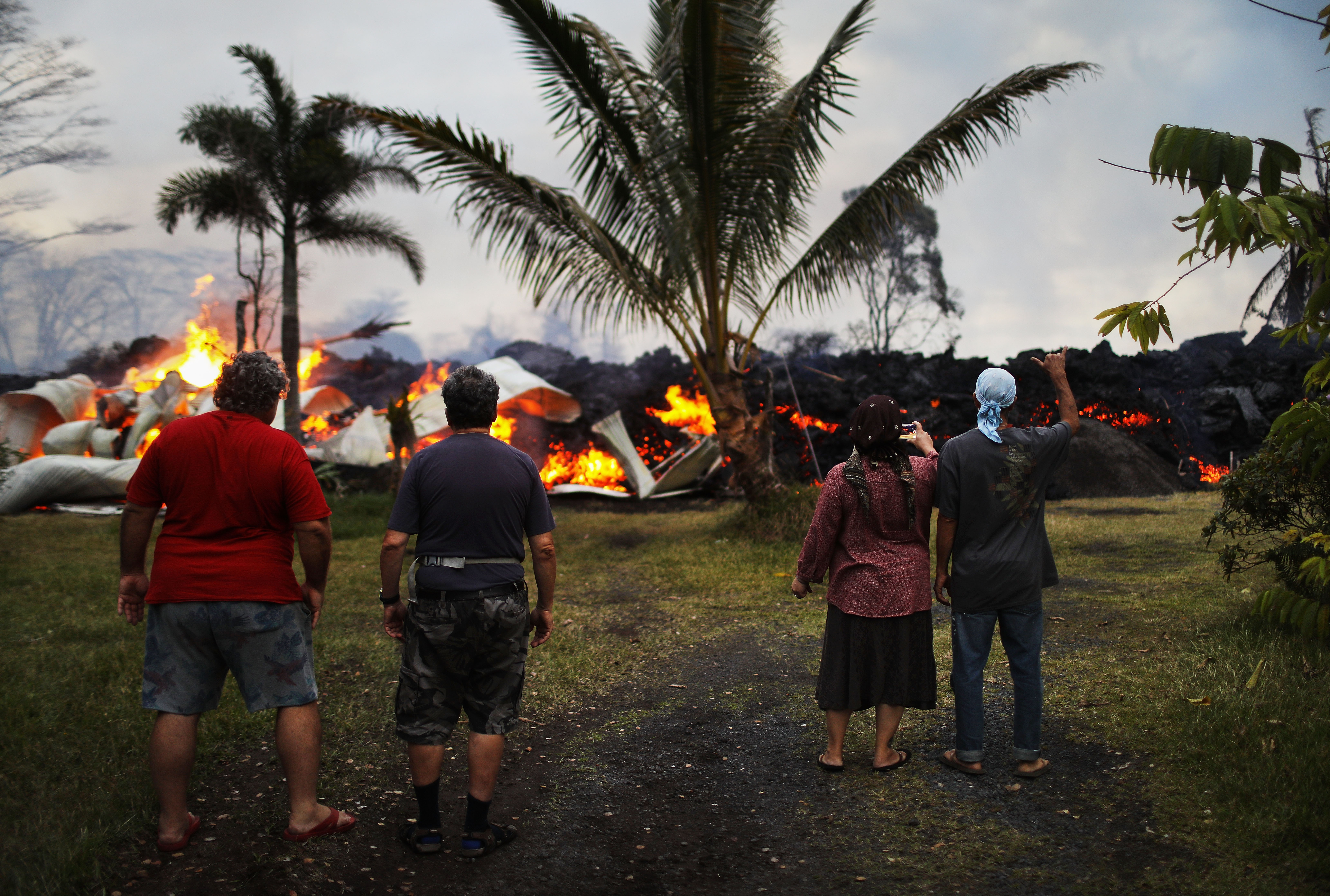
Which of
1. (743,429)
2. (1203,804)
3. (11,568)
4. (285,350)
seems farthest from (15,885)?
(285,350)

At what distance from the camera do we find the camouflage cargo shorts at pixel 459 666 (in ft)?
9.58

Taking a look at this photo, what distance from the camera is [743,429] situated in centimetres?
1060

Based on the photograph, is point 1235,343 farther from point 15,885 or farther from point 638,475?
point 15,885

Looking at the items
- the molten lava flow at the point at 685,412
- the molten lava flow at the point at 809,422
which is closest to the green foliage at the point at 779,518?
the molten lava flow at the point at 685,412

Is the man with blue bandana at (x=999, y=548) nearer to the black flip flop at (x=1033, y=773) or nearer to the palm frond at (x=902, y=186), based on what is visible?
the black flip flop at (x=1033, y=773)

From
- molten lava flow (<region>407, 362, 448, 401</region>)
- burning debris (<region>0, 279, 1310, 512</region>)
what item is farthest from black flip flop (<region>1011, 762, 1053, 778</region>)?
molten lava flow (<region>407, 362, 448, 401</region>)

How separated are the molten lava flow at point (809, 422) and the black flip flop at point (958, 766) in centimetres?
1372

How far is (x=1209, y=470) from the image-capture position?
57.5 feet

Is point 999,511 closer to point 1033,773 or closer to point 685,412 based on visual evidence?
point 1033,773

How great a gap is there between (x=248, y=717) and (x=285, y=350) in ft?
47.5

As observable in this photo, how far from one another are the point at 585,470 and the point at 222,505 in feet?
48.6

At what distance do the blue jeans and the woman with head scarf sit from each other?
0.13 m

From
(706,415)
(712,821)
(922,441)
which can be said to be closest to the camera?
(712,821)

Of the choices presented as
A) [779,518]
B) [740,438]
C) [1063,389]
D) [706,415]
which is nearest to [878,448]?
[1063,389]
